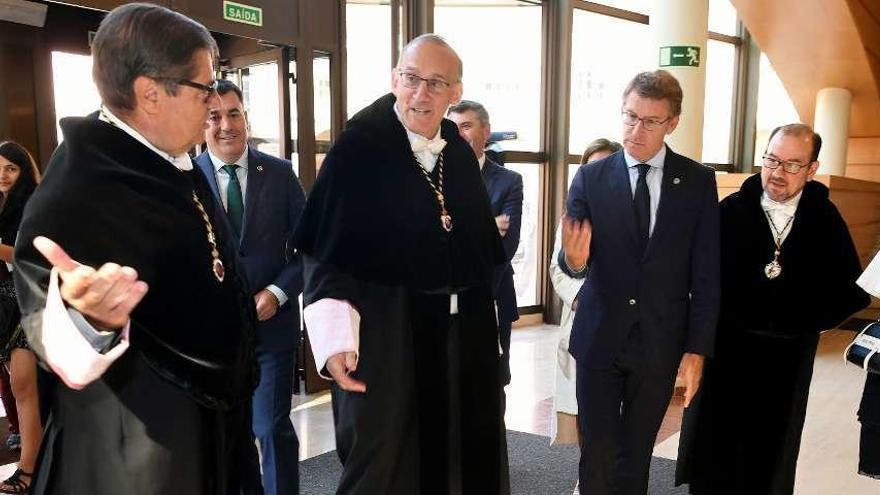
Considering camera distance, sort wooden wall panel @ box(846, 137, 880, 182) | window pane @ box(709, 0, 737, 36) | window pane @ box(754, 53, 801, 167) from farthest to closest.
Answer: window pane @ box(754, 53, 801, 167)
window pane @ box(709, 0, 737, 36)
wooden wall panel @ box(846, 137, 880, 182)

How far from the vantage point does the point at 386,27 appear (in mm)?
5887

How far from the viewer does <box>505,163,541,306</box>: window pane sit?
7.46 meters

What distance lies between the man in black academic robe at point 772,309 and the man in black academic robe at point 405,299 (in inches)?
49.2

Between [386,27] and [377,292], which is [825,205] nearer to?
[377,292]

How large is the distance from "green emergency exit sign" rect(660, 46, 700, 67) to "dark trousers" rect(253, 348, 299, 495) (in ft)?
14.5

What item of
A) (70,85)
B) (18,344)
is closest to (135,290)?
(18,344)

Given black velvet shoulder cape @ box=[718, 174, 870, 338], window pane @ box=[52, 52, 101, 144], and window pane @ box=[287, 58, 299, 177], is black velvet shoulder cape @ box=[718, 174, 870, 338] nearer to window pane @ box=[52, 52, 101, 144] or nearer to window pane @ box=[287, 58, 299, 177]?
window pane @ box=[287, 58, 299, 177]

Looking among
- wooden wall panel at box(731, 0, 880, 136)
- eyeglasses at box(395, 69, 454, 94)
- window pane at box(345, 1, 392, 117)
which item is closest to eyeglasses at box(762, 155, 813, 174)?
eyeglasses at box(395, 69, 454, 94)

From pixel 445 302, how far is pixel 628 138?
93 cm

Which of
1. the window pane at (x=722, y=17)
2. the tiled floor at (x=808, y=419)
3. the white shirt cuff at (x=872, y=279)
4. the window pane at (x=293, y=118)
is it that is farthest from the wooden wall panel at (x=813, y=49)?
the white shirt cuff at (x=872, y=279)

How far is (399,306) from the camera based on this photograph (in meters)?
1.90

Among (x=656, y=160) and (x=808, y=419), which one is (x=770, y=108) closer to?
(x=808, y=419)

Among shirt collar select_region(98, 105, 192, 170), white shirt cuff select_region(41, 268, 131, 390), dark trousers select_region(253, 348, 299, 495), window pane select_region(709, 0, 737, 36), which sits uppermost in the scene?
window pane select_region(709, 0, 737, 36)

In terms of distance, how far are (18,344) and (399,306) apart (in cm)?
236
